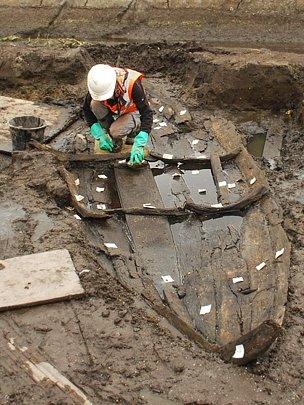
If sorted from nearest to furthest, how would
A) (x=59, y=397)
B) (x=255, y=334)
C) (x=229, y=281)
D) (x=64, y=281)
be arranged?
(x=59, y=397) → (x=255, y=334) → (x=64, y=281) → (x=229, y=281)

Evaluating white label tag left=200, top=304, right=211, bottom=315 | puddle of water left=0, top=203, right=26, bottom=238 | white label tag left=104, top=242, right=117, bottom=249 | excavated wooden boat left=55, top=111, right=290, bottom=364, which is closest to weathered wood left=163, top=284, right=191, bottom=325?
excavated wooden boat left=55, top=111, right=290, bottom=364

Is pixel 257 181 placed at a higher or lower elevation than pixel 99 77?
lower

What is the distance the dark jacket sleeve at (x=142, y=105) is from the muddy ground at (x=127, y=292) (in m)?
1.29

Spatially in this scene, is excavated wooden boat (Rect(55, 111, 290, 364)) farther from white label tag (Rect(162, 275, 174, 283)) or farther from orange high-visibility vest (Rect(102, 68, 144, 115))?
orange high-visibility vest (Rect(102, 68, 144, 115))

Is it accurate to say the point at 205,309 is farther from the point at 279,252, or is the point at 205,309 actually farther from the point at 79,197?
the point at 79,197

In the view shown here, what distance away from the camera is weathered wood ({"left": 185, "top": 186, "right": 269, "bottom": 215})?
A: 6.84 m

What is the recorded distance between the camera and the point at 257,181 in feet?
24.5

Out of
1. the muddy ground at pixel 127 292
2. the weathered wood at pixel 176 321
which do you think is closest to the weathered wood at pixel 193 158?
the muddy ground at pixel 127 292

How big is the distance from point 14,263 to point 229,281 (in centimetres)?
208

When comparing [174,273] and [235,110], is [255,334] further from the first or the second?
[235,110]

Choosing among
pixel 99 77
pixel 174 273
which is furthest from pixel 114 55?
pixel 174 273

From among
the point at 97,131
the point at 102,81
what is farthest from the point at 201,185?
the point at 102,81

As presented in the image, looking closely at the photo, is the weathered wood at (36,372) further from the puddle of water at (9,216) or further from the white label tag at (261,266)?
the white label tag at (261,266)

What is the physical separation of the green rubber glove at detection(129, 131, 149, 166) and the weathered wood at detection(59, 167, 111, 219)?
0.86 meters
